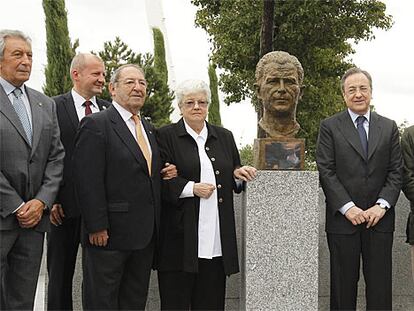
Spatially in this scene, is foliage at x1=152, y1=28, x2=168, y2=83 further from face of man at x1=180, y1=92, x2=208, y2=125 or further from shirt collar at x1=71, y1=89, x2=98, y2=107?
face of man at x1=180, y1=92, x2=208, y2=125

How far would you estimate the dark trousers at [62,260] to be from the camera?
402 cm

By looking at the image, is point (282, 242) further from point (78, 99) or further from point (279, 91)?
point (78, 99)

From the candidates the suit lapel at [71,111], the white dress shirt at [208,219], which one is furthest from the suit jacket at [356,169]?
the suit lapel at [71,111]

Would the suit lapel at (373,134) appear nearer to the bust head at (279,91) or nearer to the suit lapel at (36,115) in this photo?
the bust head at (279,91)

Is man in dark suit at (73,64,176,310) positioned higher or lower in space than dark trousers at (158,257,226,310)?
higher

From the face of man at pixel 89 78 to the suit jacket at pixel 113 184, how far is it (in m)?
0.56

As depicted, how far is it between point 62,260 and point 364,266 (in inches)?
79.8

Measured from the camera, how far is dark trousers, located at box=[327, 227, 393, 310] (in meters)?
4.01

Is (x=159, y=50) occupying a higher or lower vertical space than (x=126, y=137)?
higher

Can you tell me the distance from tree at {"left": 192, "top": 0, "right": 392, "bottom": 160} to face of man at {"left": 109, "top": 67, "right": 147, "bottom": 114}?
32.8 ft

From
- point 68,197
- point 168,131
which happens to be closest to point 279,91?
point 168,131

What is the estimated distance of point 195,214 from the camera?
3.80 meters

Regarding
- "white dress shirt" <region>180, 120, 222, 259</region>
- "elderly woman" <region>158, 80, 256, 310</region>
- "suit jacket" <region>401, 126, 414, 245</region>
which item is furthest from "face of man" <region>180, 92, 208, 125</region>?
"suit jacket" <region>401, 126, 414, 245</region>

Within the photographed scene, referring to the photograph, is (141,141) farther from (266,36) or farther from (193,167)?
(266,36)
